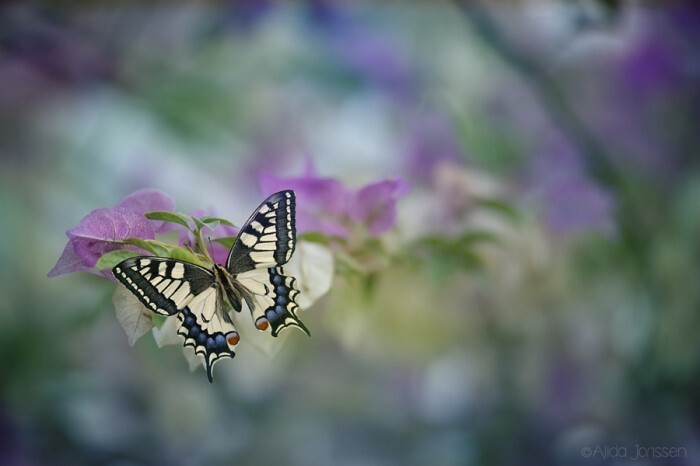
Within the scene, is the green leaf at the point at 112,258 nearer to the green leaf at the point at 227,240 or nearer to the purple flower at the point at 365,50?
the green leaf at the point at 227,240

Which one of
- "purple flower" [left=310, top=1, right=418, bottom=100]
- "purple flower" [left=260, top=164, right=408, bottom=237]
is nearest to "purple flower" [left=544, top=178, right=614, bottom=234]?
"purple flower" [left=310, top=1, right=418, bottom=100]

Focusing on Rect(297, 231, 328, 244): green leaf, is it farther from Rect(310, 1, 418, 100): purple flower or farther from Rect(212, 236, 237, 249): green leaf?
Rect(310, 1, 418, 100): purple flower

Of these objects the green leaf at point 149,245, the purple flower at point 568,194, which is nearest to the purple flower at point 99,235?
the green leaf at point 149,245

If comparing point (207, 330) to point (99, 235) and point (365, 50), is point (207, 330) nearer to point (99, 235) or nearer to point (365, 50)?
point (99, 235)

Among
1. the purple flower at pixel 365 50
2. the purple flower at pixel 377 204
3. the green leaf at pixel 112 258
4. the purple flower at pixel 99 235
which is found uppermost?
the purple flower at pixel 365 50

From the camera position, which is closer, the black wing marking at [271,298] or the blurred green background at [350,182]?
the black wing marking at [271,298]

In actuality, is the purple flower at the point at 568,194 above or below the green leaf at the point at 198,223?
above

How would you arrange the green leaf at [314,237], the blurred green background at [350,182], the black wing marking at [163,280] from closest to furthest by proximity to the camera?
the black wing marking at [163,280] → the green leaf at [314,237] → the blurred green background at [350,182]

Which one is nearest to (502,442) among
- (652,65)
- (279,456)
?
(279,456)
